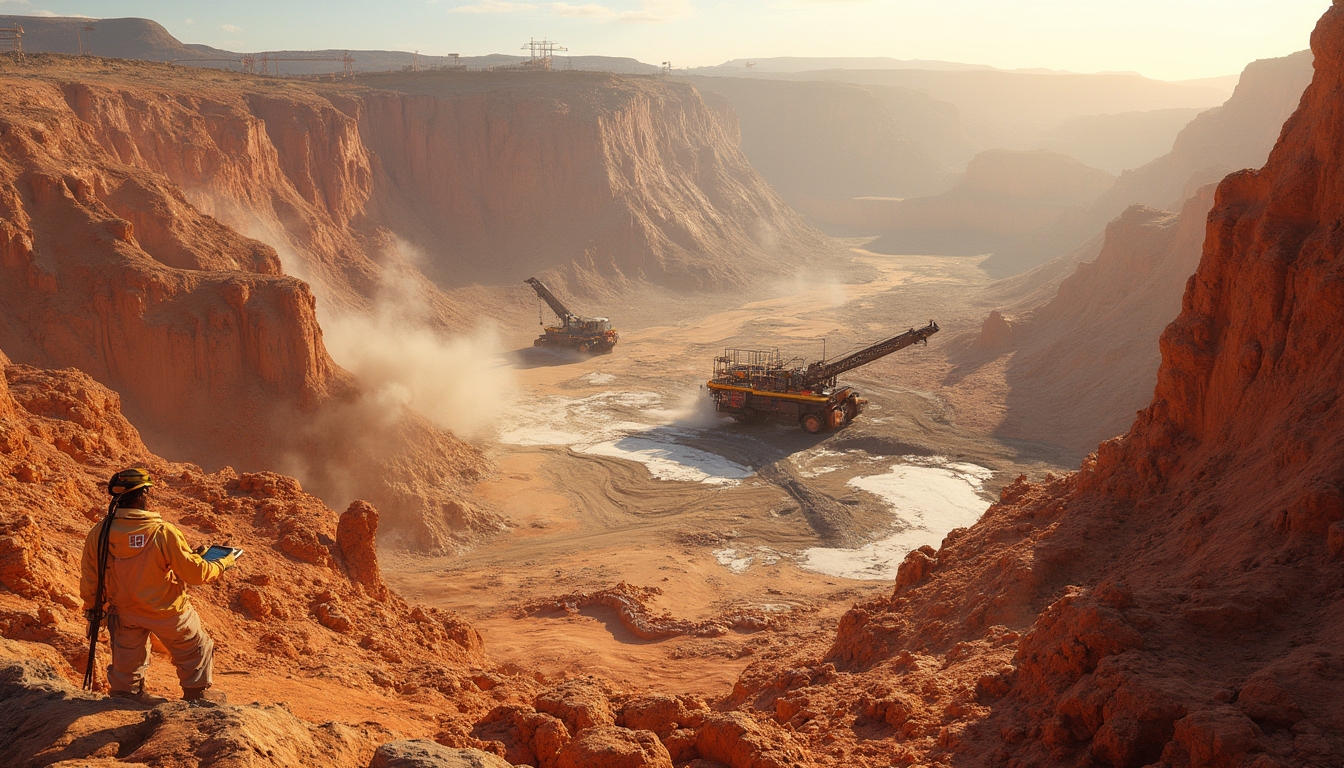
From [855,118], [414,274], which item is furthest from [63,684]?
[855,118]

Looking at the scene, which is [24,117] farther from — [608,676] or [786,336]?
[786,336]

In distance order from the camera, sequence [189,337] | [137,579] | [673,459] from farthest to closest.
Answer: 1. [673,459]
2. [189,337]
3. [137,579]

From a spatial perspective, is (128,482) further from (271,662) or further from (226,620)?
(226,620)

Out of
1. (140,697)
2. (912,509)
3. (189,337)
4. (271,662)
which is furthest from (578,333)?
(140,697)

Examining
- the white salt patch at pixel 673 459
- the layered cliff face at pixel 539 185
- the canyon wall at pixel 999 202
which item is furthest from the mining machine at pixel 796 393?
the canyon wall at pixel 999 202

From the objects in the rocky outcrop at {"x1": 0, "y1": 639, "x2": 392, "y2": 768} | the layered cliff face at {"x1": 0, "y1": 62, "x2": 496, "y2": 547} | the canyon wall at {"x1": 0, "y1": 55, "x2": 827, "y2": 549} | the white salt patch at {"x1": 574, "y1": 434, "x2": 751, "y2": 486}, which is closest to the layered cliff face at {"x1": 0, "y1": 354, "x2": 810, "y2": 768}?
the rocky outcrop at {"x1": 0, "y1": 639, "x2": 392, "y2": 768}

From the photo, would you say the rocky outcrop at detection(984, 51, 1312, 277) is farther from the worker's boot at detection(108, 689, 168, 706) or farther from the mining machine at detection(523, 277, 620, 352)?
the worker's boot at detection(108, 689, 168, 706)
